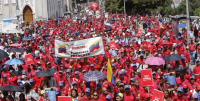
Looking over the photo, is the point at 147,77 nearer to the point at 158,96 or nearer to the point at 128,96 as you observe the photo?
the point at 128,96

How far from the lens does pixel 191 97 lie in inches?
391

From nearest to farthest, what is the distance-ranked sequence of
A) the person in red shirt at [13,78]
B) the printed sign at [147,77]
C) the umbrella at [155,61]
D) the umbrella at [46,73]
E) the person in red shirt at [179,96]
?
the person in red shirt at [179,96] → the printed sign at [147,77] → the umbrella at [46,73] → the umbrella at [155,61] → the person in red shirt at [13,78]

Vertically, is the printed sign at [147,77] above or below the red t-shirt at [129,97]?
above

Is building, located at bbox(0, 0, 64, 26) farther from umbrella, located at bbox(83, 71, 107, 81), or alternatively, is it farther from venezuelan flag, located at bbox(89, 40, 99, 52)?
umbrella, located at bbox(83, 71, 107, 81)

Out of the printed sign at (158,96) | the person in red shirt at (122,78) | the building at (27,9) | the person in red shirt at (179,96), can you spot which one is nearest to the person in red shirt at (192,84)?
the person in red shirt at (179,96)

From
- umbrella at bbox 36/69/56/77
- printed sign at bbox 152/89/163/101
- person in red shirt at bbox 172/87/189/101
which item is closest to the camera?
printed sign at bbox 152/89/163/101

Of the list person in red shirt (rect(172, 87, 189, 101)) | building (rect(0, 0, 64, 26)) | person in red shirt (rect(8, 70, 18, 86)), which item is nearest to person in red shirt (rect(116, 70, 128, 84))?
person in red shirt (rect(172, 87, 189, 101))

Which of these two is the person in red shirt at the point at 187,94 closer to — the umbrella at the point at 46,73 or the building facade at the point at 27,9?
the umbrella at the point at 46,73

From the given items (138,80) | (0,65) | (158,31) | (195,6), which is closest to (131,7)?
(195,6)

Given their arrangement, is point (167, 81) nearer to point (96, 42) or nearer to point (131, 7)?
point (96, 42)

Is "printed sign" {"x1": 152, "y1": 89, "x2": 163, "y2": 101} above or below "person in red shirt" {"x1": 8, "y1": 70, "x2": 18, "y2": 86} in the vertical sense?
above

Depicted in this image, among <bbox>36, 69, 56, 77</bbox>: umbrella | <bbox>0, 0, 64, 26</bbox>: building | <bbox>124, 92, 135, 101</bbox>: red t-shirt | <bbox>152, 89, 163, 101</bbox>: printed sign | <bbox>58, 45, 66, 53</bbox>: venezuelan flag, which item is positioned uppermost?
<bbox>0, 0, 64, 26</bbox>: building

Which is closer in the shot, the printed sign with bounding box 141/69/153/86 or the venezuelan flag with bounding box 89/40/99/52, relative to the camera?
the printed sign with bounding box 141/69/153/86

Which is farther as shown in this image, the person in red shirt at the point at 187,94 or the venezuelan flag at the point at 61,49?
the venezuelan flag at the point at 61,49
